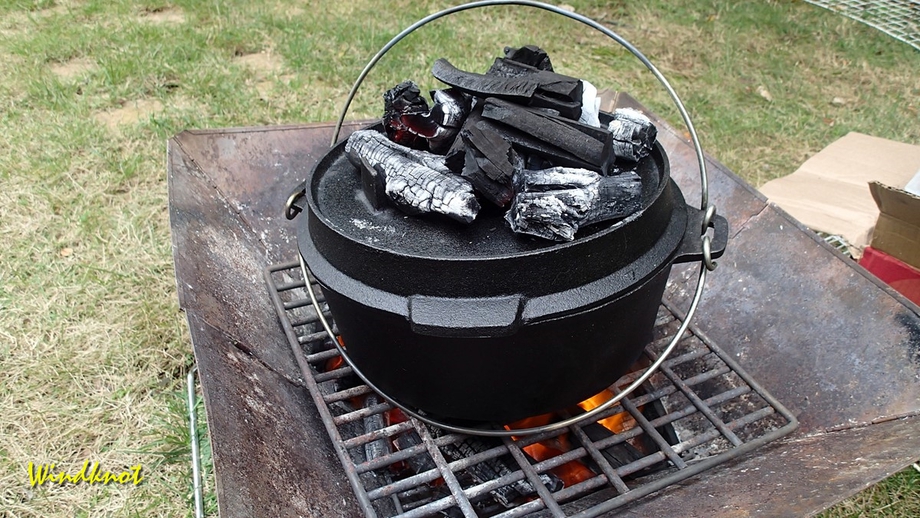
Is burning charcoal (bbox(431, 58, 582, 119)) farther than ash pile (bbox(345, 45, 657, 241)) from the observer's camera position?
Yes

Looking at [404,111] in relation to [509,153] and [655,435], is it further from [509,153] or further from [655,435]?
[655,435]

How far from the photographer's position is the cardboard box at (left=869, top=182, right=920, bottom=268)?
1.94m

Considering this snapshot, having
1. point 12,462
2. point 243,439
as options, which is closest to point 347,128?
point 243,439

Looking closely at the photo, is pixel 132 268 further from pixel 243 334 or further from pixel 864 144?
pixel 864 144

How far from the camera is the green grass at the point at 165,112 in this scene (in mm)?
1892

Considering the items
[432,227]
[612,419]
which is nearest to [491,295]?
[432,227]

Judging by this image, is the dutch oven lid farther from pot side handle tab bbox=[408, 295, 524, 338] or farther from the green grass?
the green grass

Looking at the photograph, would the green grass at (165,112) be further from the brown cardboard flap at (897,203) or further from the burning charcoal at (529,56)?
the burning charcoal at (529,56)

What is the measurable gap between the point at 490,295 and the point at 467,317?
0.06 metres

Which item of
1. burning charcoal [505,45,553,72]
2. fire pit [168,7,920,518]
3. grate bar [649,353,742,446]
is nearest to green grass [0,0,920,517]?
fire pit [168,7,920,518]

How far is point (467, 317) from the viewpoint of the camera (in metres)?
1.15

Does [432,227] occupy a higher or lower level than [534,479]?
higher

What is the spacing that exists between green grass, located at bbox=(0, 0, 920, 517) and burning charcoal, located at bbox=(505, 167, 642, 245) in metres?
1.16

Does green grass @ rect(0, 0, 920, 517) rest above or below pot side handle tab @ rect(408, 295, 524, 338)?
below
